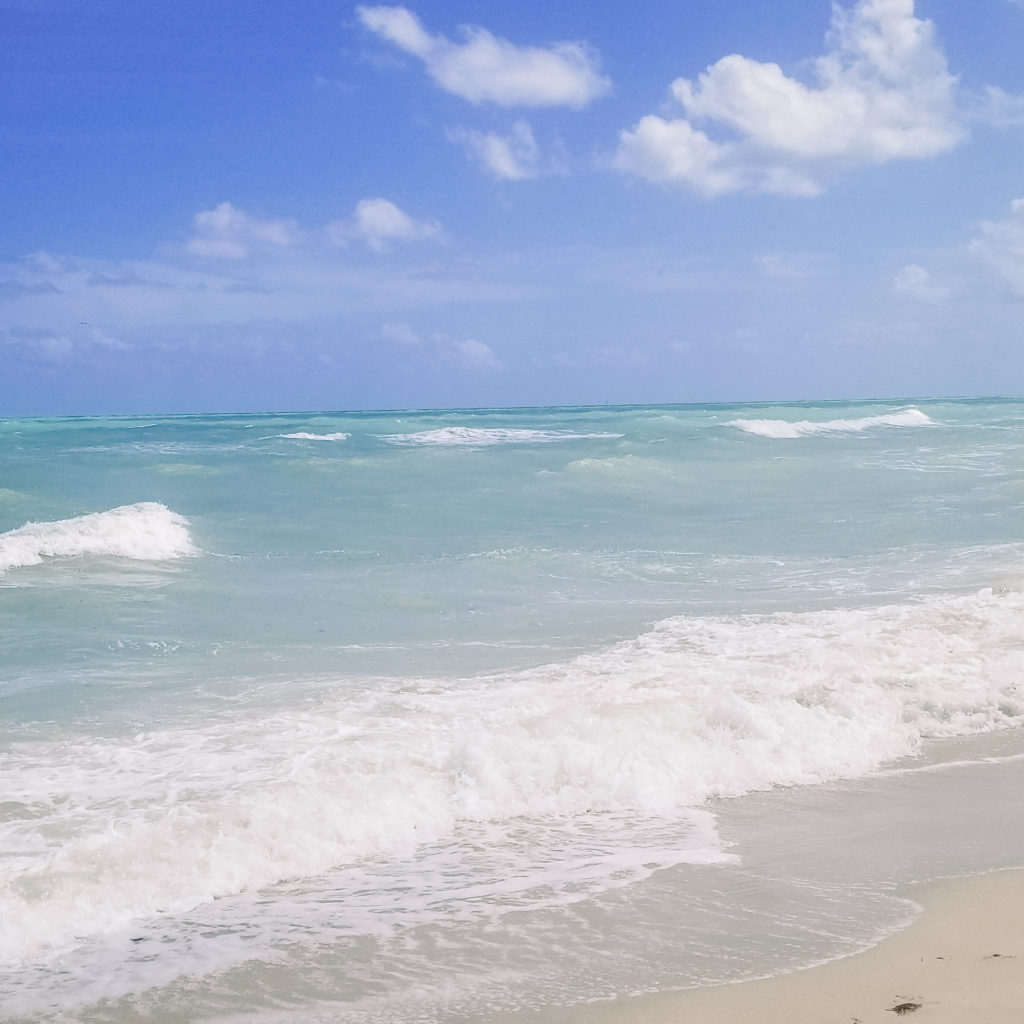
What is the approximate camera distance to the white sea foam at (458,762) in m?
4.32

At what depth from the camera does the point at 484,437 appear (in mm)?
45781

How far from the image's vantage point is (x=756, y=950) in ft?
11.5

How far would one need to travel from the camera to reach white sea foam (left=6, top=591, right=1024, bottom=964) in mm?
4320

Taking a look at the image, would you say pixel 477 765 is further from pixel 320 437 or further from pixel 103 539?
pixel 320 437

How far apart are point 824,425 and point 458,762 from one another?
48.8 metres

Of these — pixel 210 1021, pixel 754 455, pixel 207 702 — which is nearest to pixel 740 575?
pixel 207 702

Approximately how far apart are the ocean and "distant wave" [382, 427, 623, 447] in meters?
28.3

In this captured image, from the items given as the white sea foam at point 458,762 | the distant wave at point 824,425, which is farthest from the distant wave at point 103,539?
the distant wave at point 824,425

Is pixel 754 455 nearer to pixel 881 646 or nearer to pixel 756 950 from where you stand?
pixel 881 646

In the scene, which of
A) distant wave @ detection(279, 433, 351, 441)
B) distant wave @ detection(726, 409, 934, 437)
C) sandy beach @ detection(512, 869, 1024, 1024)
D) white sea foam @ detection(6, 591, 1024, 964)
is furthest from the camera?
distant wave @ detection(726, 409, 934, 437)

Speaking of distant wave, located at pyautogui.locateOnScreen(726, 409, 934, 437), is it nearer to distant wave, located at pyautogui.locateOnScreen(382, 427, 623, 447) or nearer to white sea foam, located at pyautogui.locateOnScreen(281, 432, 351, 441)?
distant wave, located at pyautogui.locateOnScreen(382, 427, 623, 447)

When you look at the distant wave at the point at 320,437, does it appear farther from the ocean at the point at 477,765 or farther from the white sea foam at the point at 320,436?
the ocean at the point at 477,765

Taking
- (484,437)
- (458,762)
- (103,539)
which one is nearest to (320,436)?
(484,437)

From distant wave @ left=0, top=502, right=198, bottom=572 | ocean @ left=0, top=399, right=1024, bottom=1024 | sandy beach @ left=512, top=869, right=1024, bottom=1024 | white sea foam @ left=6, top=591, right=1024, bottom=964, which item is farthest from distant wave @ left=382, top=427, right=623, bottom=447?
sandy beach @ left=512, top=869, right=1024, bottom=1024
